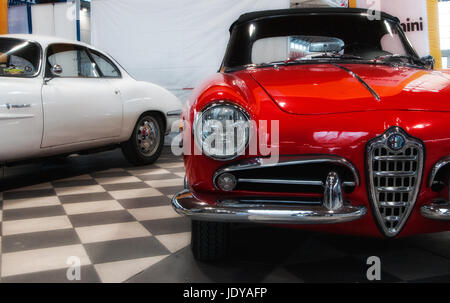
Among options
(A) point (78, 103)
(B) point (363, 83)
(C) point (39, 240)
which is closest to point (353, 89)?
(B) point (363, 83)

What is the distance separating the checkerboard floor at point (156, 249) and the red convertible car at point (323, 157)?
0.25 metres

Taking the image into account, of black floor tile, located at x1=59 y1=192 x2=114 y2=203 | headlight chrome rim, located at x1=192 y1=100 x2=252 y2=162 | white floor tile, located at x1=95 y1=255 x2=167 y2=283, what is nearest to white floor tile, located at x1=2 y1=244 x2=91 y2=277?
white floor tile, located at x1=95 y1=255 x2=167 y2=283

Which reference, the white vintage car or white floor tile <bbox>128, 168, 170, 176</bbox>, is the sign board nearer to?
the white vintage car

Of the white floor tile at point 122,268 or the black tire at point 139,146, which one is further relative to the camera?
the black tire at point 139,146

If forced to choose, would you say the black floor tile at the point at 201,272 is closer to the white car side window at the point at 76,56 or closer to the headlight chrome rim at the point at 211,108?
the headlight chrome rim at the point at 211,108

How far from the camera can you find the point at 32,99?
3543 millimetres

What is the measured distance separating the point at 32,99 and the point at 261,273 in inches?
98.1

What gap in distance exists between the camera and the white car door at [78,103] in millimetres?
3766

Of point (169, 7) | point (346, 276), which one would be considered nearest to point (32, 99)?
point (346, 276)

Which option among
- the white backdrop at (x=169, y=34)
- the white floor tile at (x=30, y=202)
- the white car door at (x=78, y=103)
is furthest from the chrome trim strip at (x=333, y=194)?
the white backdrop at (x=169, y=34)

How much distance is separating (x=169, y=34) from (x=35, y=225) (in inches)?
173

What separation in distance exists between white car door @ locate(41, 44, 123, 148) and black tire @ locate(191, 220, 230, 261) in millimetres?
2236

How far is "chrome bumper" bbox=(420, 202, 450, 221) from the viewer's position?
1.67 meters
